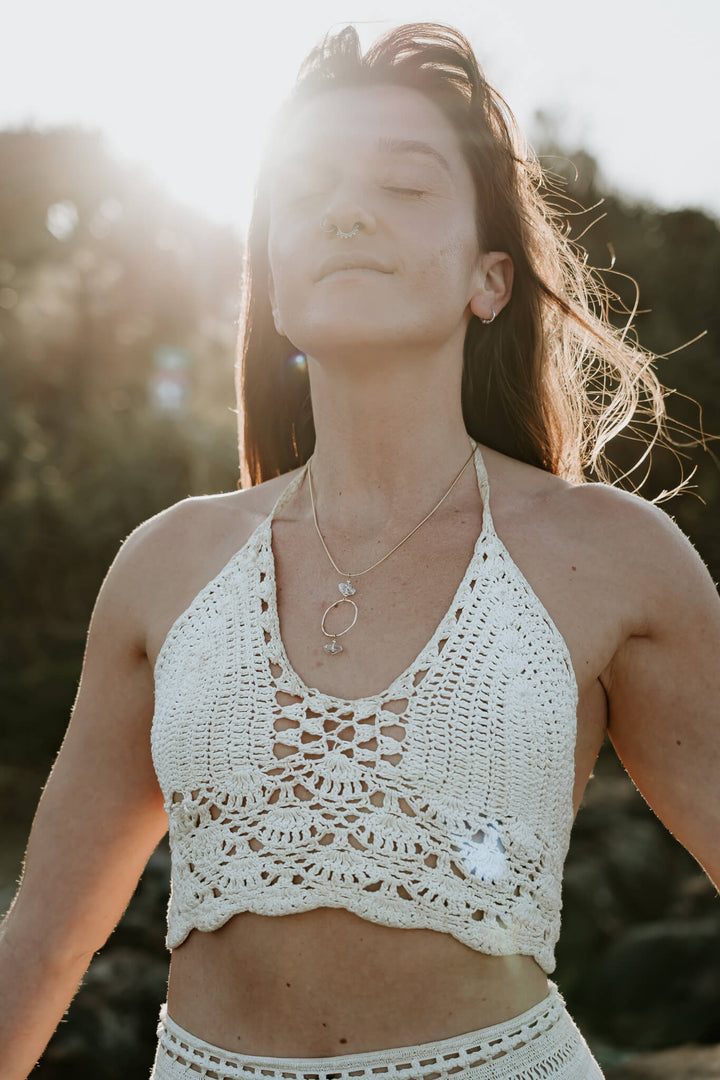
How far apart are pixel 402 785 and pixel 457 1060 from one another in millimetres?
349

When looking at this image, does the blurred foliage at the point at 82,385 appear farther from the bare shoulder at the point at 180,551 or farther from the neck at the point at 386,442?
the neck at the point at 386,442

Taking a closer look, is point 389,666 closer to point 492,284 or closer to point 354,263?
point 354,263

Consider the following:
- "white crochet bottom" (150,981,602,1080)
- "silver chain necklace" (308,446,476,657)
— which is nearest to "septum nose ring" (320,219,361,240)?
"silver chain necklace" (308,446,476,657)

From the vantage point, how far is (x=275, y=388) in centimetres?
207

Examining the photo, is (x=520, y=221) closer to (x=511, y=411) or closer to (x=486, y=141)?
(x=486, y=141)

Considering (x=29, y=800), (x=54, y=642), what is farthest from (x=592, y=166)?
(x=29, y=800)

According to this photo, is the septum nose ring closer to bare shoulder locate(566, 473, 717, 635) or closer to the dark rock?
bare shoulder locate(566, 473, 717, 635)

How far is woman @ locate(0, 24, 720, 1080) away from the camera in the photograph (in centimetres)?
137

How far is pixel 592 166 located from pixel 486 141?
8.00 metres

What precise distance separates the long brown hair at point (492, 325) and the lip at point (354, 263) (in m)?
0.29

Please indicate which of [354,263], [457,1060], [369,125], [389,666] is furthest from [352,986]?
[369,125]

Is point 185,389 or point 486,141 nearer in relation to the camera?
point 486,141

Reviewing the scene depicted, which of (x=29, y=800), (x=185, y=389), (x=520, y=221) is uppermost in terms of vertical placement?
(x=520, y=221)

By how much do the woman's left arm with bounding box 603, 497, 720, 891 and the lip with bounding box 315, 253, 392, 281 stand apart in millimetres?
528
